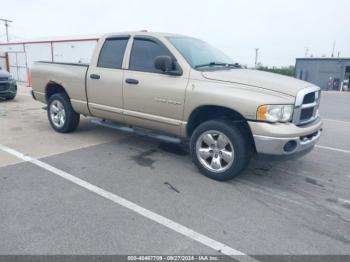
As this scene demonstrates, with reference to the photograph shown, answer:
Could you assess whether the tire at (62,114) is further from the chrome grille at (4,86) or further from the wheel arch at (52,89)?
the chrome grille at (4,86)

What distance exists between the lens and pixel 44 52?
20.5 metres

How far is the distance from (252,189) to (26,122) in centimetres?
603

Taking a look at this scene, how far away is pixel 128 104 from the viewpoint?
5.09 meters

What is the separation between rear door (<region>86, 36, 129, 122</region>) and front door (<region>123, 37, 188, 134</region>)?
198 mm

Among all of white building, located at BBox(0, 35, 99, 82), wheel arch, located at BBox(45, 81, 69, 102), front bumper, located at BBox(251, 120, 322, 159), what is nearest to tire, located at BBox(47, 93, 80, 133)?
wheel arch, located at BBox(45, 81, 69, 102)

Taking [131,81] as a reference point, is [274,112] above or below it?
below

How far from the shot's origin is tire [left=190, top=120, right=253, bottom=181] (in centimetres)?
403

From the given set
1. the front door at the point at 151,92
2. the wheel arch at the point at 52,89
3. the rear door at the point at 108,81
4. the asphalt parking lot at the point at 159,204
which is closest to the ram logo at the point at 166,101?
the front door at the point at 151,92

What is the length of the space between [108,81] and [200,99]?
1897 mm

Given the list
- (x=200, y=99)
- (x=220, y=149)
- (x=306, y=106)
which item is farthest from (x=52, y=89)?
(x=306, y=106)

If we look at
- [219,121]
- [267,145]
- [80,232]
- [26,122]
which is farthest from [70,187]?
[26,122]

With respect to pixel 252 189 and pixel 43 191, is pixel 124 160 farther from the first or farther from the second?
pixel 252 189

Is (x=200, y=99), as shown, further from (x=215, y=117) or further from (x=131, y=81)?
(x=131, y=81)

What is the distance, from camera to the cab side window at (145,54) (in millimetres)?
4766
